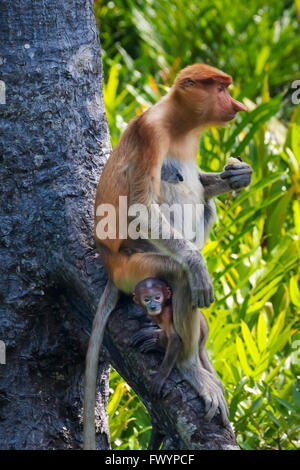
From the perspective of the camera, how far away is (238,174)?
8.29 feet

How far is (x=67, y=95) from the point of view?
2.64m

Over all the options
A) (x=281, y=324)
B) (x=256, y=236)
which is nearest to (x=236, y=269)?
(x=256, y=236)

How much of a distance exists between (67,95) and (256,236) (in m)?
1.92

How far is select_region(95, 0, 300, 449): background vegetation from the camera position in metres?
3.30

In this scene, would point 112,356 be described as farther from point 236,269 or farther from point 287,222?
point 287,222

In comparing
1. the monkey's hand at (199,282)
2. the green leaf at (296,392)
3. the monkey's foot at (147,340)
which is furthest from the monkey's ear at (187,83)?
the green leaf at (296,392)

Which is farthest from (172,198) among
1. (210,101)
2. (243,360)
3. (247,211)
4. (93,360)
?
(247,211)

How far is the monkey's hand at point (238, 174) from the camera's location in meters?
2.53

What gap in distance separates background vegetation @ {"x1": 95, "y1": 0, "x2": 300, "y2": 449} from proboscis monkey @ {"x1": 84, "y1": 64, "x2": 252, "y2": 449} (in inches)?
37.7

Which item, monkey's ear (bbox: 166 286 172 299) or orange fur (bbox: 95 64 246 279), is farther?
orange fur (bbox: 95 64 246 279)

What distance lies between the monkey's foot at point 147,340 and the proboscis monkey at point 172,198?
0.32 feet

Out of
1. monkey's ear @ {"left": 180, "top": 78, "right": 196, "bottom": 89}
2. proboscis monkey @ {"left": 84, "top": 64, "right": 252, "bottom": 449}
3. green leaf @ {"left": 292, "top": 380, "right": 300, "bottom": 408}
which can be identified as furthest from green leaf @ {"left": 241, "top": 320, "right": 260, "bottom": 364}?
monkey's ear @ {"left": 180, "top": 78, "right": 196, "bottom": 89}

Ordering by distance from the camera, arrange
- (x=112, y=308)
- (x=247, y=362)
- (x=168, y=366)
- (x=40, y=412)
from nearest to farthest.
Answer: (x=168, y=366) < (x=112, y=308) < (x=40, y=412) < (x=247, y=362)

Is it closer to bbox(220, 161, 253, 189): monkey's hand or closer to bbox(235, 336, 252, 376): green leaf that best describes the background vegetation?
bbox(235, 336, 252, 376): green leaf
